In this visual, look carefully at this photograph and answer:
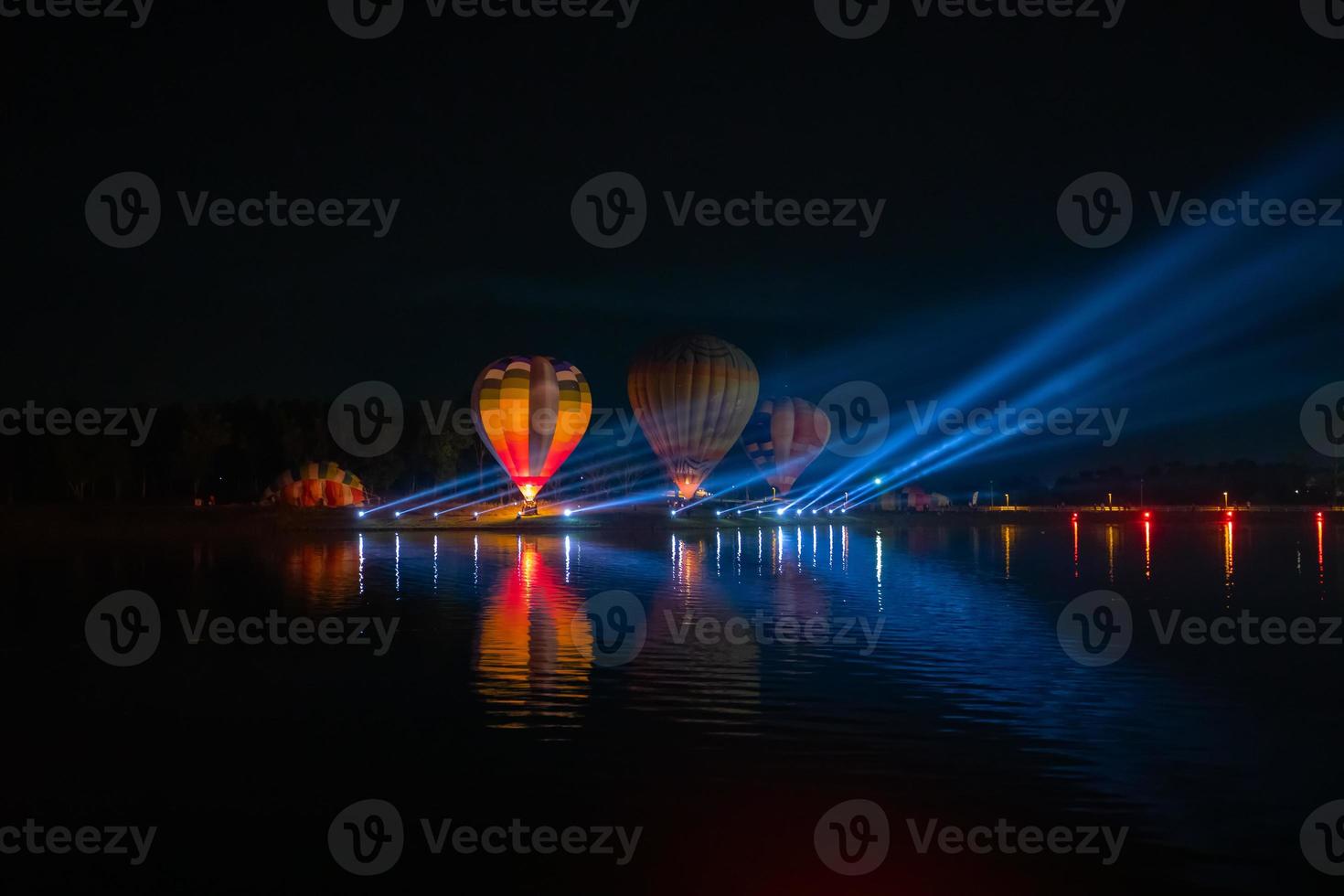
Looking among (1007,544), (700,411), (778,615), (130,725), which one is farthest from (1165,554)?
(130,725)

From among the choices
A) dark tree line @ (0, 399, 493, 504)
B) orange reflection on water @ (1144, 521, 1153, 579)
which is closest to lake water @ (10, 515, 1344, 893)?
orange reflection on water @ (1144, 521, 1153, 579)

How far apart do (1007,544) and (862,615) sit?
48272mm

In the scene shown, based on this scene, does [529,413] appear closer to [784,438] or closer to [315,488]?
[315,488]

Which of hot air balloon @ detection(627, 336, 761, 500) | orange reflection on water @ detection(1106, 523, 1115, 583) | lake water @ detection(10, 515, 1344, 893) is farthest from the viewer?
hot air balloon @ detection(627, 336, 761, 500)

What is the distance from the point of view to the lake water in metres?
11.9

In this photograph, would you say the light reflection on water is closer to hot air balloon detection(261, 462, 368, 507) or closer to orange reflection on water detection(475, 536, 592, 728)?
orange reflection on water detection(475, 536, 592, 728)

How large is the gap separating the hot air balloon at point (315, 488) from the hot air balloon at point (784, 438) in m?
38.7

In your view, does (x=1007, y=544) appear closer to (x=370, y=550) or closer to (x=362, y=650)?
(x=370, y=550)

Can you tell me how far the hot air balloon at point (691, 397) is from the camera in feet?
297

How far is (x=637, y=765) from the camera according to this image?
1505 centimetres

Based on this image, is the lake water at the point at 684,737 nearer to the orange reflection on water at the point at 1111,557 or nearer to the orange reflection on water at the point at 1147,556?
the orange reflection on water at the point at 1111,557

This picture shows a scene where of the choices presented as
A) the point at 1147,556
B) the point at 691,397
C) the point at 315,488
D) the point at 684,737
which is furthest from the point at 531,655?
the point at 315,488

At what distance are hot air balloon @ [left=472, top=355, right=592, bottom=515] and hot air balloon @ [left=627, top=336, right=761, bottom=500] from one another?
5.27 metres

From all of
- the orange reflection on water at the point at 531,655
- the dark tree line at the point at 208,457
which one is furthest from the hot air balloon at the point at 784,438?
the orange reflection on water at the point at 531,655
